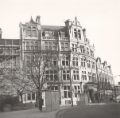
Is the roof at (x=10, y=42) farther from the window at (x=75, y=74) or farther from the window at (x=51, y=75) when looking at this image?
the window at (x=75, y=74)

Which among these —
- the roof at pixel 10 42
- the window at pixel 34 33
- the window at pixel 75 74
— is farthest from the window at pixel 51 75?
the roof at pixel 10 42

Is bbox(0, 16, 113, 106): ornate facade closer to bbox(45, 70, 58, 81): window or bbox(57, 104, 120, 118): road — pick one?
Answer: bbox(45, 70, 58, 81): window

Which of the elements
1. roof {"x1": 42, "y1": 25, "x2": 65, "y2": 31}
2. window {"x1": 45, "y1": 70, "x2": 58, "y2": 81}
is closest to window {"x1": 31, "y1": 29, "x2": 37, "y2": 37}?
roof {"x1": 42, "y1": 25, "x2": 65, "y2": 31}

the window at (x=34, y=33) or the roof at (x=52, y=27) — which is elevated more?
the roof at (x=52, y=27)

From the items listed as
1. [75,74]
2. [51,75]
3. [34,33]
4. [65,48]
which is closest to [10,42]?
[34,33]

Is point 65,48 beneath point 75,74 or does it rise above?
above

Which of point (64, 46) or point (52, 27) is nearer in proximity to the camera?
point (64, 46)

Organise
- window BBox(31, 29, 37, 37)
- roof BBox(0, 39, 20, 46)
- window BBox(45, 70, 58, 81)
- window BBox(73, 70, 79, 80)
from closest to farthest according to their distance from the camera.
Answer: window BBox(45, 70, 58, 81) → roof BBox(0, 39, 20, 46) → window BBox(31, 29, 37, 37) → window BBox(73, 70, 79, 80)

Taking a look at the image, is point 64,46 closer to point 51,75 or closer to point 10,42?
point 51,75

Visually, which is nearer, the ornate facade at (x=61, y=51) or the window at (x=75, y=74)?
the ornate facade at (x=61, y=51)

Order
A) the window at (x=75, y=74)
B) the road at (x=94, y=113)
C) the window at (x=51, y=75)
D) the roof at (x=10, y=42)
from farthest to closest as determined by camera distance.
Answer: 1. the window at (x=75, y=74)
2. the roof at (x=10, y=42)
3. the window at (x=51, y=75)
4. the road at (x=94, y=113)

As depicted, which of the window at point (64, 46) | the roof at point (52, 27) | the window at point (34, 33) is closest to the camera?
the window at point (34, 33)

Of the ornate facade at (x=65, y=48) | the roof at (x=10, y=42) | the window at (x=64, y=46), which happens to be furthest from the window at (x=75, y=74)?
the roof at (x=10, y=42)

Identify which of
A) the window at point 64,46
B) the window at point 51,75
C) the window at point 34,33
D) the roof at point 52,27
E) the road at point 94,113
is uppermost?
the roof at point 52,27
